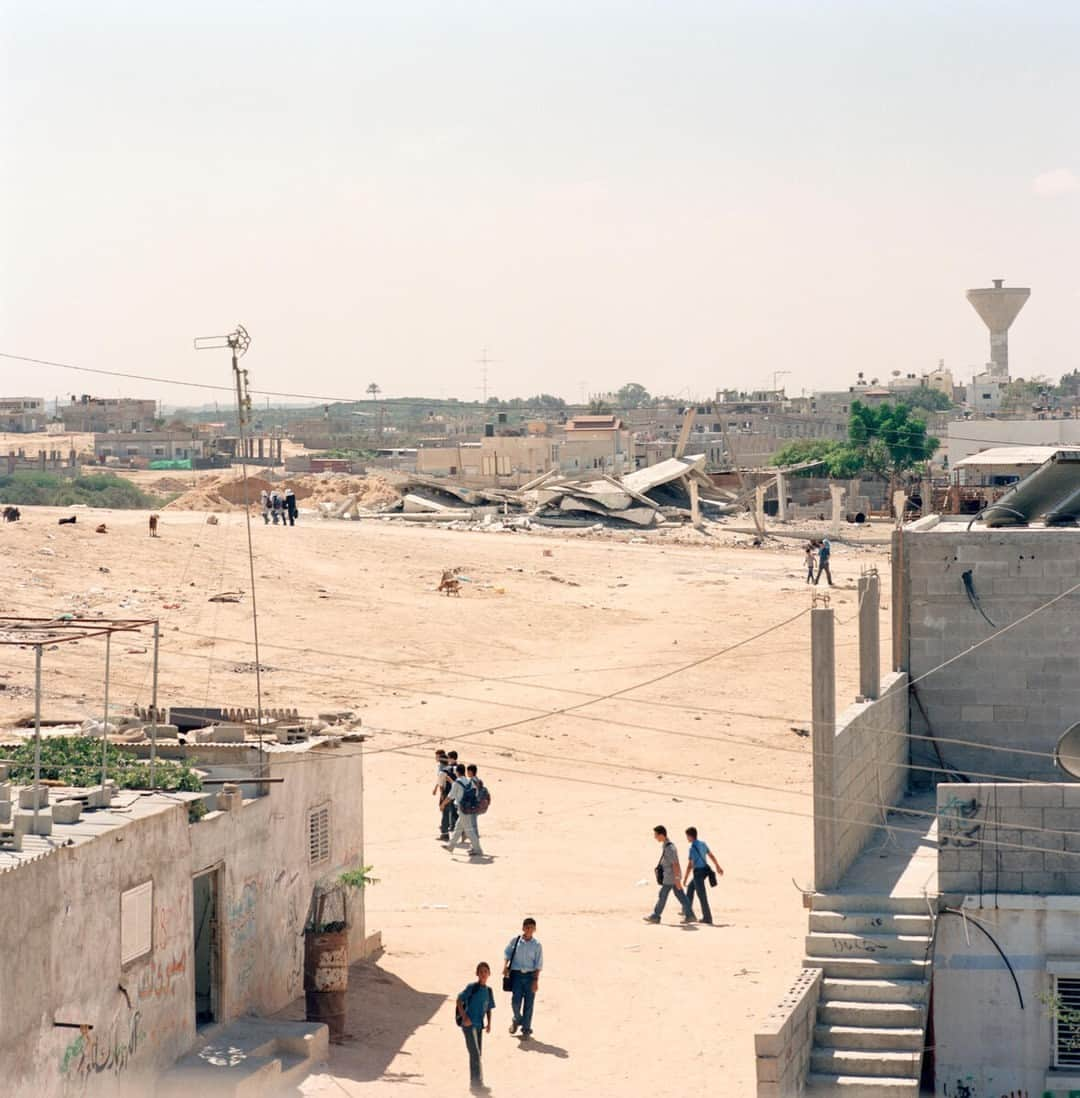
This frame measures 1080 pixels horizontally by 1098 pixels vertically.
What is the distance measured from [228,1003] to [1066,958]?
631 cm

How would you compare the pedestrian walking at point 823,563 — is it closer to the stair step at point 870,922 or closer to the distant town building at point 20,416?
the stair step at point 870,922

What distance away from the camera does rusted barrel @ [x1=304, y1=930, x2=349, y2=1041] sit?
45.6ft

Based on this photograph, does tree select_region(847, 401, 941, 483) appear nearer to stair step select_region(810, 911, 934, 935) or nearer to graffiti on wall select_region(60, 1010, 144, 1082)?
stair step select_region(810, 911, 934, 935)

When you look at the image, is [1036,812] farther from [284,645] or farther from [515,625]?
[515,625]

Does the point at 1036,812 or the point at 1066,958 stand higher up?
the point at 1036,812

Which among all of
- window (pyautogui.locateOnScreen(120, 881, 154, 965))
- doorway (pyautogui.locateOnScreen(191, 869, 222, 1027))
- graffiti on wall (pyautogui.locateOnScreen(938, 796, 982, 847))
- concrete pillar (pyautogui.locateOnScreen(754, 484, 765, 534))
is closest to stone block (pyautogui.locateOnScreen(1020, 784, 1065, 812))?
graffiti on wall (pyautogui.locateOnScreen(938, 796, 982, 847))

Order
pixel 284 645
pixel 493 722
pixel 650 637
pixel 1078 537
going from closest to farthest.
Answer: pixel 1078 537 → pixel 493 722 → pixel 284 645 → pixel 650 637

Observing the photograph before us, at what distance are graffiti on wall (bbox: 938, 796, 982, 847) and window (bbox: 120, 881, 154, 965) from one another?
6.05m

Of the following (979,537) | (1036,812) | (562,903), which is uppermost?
(979,537)

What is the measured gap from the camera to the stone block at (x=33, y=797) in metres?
11.4

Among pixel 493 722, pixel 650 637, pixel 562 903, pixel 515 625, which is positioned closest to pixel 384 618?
pixel 515 625

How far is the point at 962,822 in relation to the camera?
1385 cm

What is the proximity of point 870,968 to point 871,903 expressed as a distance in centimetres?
55

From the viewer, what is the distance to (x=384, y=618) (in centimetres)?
3525
